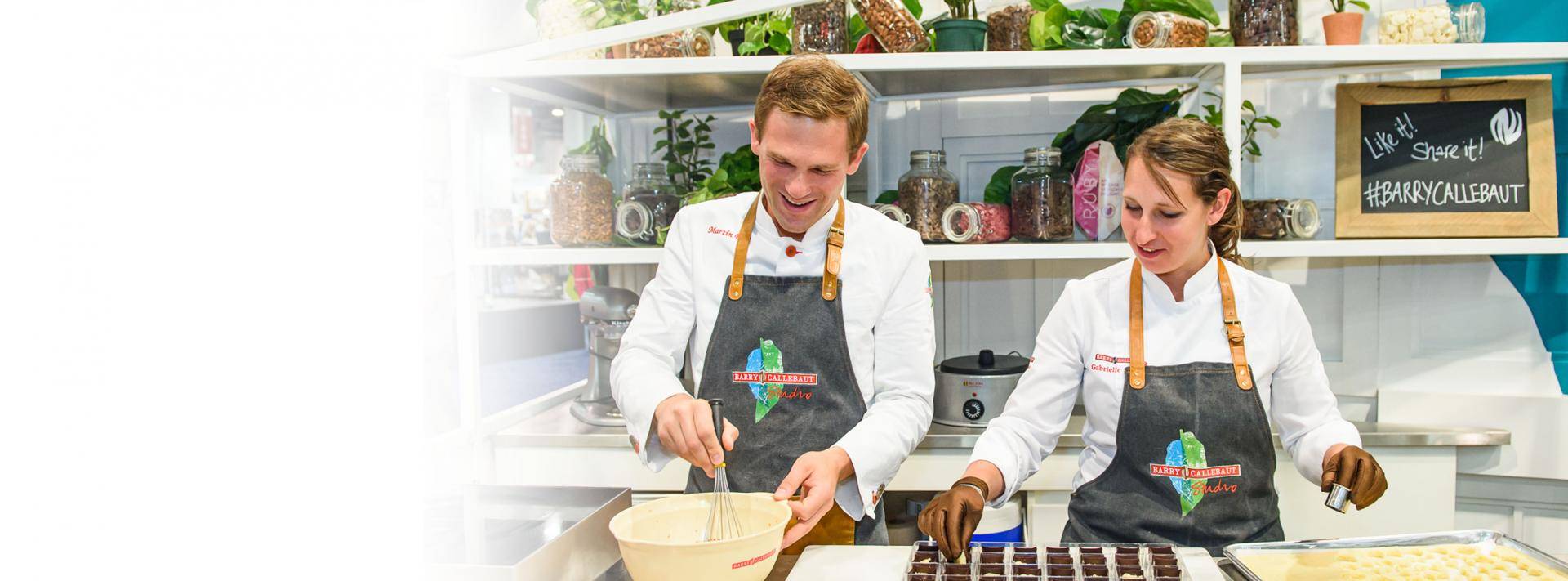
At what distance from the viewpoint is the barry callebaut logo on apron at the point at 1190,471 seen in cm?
139

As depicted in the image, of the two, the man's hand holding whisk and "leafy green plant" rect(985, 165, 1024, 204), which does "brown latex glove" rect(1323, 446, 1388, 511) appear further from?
"leafy green plant" rect(985, 165, 1024, 204)

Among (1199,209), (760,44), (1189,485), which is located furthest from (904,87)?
(1189,485)

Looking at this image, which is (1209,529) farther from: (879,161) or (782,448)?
(879,161)

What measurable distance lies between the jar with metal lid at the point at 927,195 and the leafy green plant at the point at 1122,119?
303mm

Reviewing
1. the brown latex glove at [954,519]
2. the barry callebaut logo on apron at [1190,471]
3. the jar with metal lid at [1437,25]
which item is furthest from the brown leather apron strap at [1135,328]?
the jar with metal lid at [1437,25]

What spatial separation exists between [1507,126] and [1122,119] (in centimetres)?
84

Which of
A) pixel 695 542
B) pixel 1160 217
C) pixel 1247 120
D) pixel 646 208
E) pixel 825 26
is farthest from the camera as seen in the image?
pixel 1247 120

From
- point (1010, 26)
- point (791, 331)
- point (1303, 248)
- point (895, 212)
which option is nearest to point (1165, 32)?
point (1010, 26)

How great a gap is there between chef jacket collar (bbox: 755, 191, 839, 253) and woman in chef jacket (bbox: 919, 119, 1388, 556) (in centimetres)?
38

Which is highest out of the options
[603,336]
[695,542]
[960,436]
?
[603,336]

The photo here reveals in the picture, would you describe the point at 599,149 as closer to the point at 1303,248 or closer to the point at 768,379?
the point at 768,379

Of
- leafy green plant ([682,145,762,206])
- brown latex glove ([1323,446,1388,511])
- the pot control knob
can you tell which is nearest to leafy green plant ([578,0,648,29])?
leafy green plant ([682,145,762,206])

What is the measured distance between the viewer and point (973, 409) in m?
2.17

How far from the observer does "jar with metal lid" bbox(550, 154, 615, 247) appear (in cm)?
222
